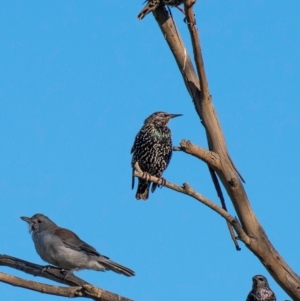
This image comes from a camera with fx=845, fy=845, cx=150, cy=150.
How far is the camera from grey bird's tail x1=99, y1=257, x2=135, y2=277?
29.3 ft

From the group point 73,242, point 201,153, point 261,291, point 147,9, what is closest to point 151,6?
point 147,9

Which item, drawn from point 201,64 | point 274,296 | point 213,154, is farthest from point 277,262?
point 274,296

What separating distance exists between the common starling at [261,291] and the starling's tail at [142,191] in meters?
4.28

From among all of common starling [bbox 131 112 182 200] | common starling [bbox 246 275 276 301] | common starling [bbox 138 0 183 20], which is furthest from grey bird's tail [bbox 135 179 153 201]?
common starling [bbox 138 0 183 20]

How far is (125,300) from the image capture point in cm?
671

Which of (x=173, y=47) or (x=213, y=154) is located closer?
(x=213, y=154)

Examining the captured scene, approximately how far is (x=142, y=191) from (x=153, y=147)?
30.9 inches

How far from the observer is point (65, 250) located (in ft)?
33.0

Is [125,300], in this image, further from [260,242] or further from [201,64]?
[201,64]

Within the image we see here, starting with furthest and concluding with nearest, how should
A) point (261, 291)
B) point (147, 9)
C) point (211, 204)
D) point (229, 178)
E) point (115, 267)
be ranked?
point (115, 267) < point (261, 291) < point (147, 9) < point (229, 178) < point (211, 204)

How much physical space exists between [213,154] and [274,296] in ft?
8.71

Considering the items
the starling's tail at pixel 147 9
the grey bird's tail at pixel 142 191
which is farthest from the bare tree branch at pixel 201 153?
the grey bird's tail at pixel 142 191

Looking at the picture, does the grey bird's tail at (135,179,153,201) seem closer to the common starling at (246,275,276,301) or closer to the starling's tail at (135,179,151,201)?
the starling's tail at (135,179,151,201)

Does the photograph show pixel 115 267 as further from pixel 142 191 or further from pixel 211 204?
pixel 142 191
